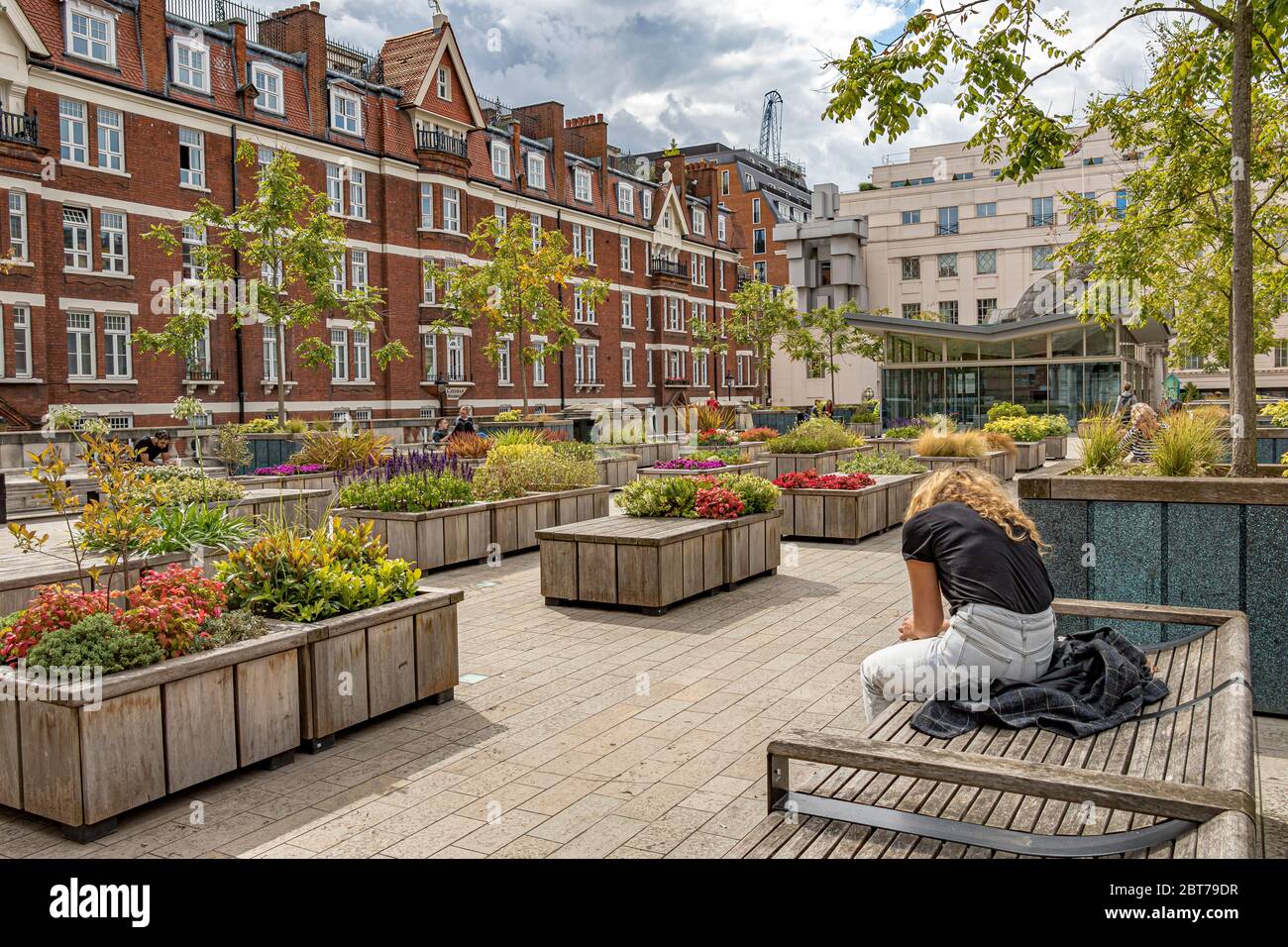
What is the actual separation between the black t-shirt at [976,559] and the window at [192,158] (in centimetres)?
3305

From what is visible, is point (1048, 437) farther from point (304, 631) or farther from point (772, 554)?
point (304, 631)

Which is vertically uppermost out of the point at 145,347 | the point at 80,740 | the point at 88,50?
the point at 88,50

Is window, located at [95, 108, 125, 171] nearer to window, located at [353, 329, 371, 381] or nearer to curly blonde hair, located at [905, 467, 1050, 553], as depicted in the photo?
window, located at [353, 329, 371, 381]

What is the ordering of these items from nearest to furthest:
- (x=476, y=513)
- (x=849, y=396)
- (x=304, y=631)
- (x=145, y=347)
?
1. (x=304, y=631)
2. (x=476, y=513)
3. (x=145, y=347)
4. (x=849, y=396)

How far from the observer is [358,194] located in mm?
38406

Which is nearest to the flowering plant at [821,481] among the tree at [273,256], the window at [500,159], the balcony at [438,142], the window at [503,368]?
the tree at [273,256]

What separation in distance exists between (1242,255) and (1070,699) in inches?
181

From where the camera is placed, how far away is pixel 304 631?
575cm

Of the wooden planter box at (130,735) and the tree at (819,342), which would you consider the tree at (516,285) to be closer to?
the tree at (819,342)

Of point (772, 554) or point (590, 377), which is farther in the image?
point (590, 377)

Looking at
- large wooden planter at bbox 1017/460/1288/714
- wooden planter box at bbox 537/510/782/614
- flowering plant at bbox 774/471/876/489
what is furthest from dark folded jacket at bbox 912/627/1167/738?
flowering plant at bbox 774/471/876/489

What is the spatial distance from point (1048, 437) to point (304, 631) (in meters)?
26.6

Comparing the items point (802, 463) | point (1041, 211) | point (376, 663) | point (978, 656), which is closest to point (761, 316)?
point (1041, 211)

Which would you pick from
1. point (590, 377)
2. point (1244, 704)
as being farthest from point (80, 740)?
point (590, 377)
